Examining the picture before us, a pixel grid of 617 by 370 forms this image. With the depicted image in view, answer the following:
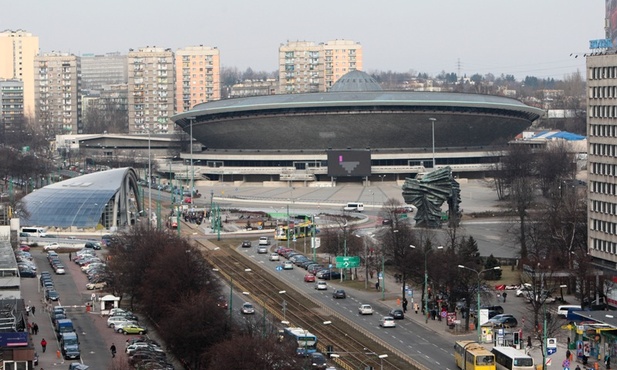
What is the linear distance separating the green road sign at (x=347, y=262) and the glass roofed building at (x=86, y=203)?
29.8 meters

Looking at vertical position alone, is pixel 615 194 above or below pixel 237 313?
above

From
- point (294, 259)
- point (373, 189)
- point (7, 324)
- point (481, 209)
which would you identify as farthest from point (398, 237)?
point (373, 189)

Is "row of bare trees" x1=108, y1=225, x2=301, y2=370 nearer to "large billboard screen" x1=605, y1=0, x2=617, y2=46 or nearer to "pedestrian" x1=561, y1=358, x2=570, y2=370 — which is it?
"pedestrian" x1=561, y1=358, x2=570, y2=370

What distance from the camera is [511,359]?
43656 mm

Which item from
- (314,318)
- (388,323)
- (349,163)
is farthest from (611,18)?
(388,323)

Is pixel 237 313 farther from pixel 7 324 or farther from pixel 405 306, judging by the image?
pixel 7 324

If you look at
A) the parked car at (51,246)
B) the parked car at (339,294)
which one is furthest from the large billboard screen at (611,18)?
the parked car at (339,294)

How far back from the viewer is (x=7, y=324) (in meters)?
46.2

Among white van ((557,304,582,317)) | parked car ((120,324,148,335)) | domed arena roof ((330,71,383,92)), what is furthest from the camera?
domed arena roof ((330,71,383,92))

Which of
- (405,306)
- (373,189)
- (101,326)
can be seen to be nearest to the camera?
(101,326)

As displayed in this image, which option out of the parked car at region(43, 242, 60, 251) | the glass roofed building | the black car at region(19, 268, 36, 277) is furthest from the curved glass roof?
the black car at region(19, 268, 36, 277)

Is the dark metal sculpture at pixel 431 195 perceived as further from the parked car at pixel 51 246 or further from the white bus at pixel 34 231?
the white bus at pixel 34 231

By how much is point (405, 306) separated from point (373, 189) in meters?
68.3

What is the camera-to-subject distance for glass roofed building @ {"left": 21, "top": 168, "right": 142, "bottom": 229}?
312 ft
